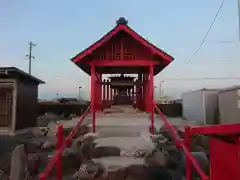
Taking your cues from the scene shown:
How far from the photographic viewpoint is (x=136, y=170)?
5859 millimetres

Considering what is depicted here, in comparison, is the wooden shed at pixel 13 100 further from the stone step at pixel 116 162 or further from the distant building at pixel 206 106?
the distant building at pixel 206 106

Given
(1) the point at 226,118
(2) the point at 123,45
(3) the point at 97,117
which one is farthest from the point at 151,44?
(1) the point at 226,118

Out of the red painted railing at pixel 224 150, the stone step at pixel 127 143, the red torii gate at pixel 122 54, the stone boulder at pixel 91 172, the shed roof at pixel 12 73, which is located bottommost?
the stone boulder at pixel 91 172

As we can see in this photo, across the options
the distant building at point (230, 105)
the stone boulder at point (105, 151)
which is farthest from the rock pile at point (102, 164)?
the distant building at point (230, 105)

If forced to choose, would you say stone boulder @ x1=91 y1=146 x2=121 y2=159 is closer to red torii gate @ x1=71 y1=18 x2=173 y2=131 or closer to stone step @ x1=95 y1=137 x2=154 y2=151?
stone step @ x1=95 y1=137 x2=154 y2=151

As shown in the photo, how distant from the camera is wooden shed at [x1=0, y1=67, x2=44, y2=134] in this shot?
11680 millimetres

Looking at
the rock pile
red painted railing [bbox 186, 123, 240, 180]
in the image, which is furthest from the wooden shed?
red painted railing [bbox 186, 123, 240, 180]

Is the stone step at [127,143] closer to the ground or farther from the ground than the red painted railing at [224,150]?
closer to the ground

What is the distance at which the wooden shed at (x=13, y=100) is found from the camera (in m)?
11.7

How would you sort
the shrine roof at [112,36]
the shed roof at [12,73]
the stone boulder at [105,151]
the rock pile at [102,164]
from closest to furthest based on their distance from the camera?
the rock pile at [102,164], the stone boulder at [105,151], the shrine roof at [112,36], the shed roof at [12,73]

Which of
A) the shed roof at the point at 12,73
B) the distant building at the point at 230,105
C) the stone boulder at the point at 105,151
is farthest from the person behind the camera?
the distant building at the point at 230,105

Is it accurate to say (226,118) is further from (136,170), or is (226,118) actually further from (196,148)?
(136,170)

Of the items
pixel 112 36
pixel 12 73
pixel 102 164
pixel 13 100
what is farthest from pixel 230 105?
pixel 12 73

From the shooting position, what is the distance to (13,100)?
464 inches
